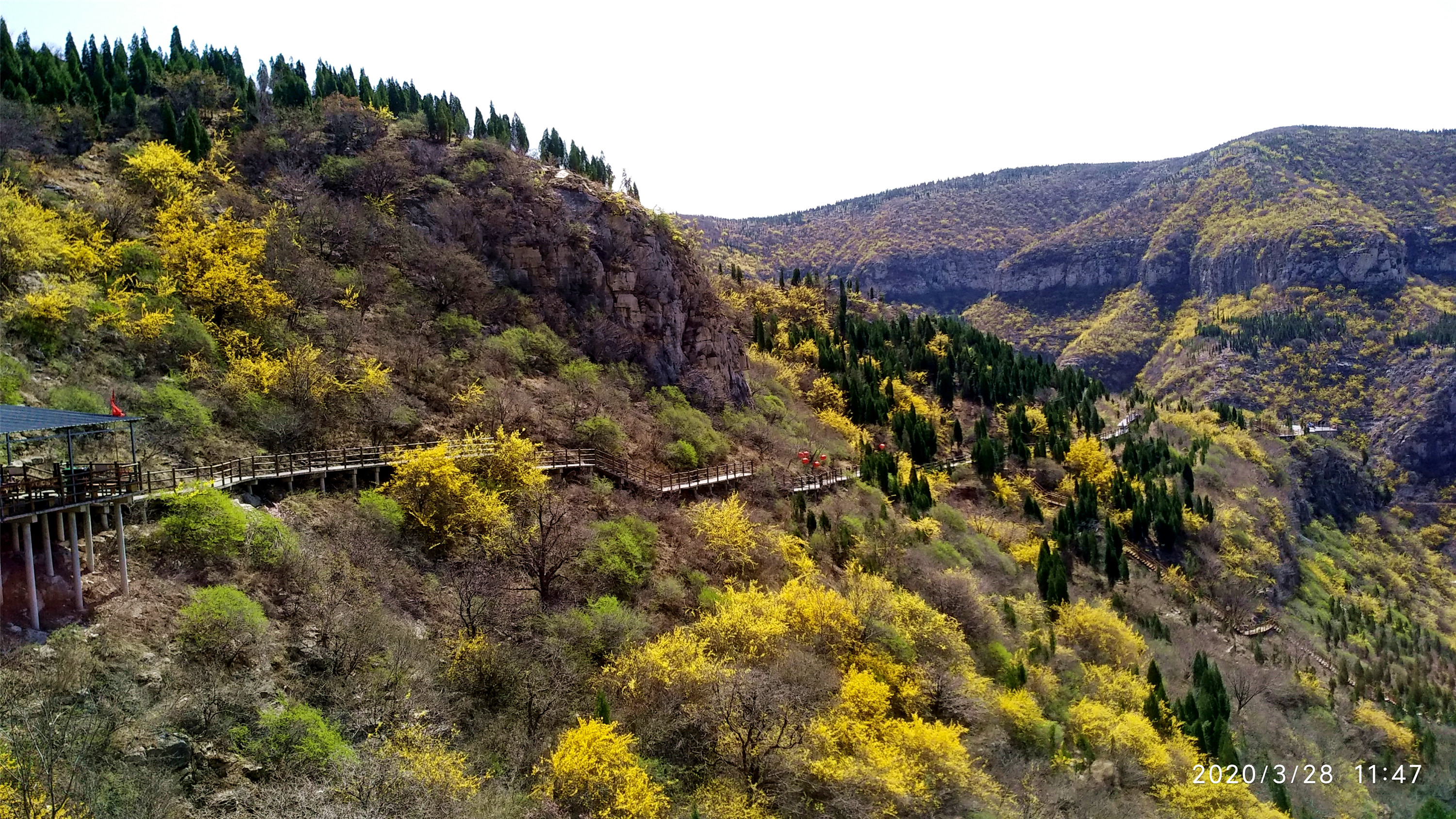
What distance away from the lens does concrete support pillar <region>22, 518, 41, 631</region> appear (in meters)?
18.3

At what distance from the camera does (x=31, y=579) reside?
1842 centimetres

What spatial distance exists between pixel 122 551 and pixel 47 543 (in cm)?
150

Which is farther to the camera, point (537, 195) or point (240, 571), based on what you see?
point (537, 195)

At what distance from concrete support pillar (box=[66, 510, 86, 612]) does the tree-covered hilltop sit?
331 mm

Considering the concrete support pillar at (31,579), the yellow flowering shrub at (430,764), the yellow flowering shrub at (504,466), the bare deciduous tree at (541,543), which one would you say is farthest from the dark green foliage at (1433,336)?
the concrete support pillar at (31,579)

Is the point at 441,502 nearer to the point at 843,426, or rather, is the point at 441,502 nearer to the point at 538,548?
the point at 538,548

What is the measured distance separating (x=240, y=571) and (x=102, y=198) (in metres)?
26.1

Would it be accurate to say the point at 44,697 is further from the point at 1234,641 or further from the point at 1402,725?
the point at 1402,725

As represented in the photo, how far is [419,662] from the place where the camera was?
24.2 metres

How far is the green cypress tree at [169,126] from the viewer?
4603cm

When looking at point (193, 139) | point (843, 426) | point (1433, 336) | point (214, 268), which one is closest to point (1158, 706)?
point (843, 426)

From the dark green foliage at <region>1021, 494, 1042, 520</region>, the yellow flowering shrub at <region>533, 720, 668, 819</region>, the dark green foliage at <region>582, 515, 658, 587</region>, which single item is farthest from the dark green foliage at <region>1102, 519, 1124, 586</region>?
the yellow flowering shrub at <region>533, 720, 668, 819</region>

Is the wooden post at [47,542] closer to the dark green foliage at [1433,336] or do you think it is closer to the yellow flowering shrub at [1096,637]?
the yellow flowering shrub at [1096,637]

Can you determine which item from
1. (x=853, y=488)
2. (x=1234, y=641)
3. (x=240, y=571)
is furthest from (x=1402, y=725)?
(x=240, y=571)
